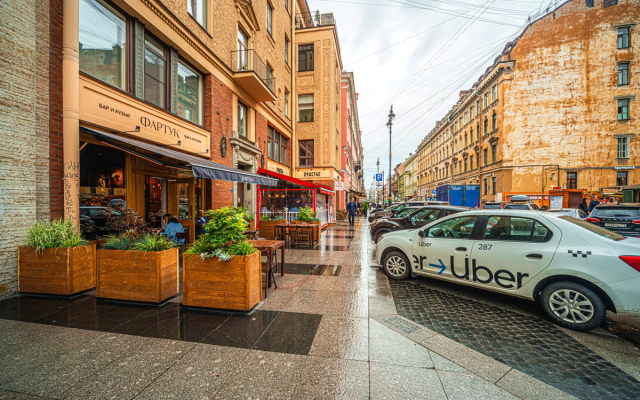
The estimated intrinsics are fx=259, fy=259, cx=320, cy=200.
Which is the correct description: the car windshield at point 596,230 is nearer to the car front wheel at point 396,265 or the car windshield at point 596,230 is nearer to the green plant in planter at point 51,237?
the car front wheel at point 396,265

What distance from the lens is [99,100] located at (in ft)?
19.4

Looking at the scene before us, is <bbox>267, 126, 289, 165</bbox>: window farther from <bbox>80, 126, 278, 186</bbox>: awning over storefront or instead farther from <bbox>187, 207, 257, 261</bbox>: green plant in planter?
<bbox>187, 207, 257, 261</bbox>: green plant in planter

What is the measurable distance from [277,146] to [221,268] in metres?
14.6

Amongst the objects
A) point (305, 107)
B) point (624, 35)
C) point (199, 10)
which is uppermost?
point (624, 35)

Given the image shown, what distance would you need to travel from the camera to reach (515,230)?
171 inches

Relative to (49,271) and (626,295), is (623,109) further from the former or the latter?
(49,271)

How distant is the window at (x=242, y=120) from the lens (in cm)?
1237

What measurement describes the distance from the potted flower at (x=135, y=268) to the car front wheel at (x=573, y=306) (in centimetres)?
585

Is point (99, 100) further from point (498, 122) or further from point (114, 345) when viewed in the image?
point (498, 122)

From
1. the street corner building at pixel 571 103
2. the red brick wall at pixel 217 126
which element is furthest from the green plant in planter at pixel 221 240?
the street corner building at pixel 571 103

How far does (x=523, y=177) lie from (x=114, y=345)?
36198mm

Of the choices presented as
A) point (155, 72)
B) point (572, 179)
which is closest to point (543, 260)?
point (155, 72)

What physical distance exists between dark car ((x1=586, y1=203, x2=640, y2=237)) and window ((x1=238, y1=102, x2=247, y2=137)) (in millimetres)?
13854

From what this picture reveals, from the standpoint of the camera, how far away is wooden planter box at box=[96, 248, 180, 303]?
160 inches
